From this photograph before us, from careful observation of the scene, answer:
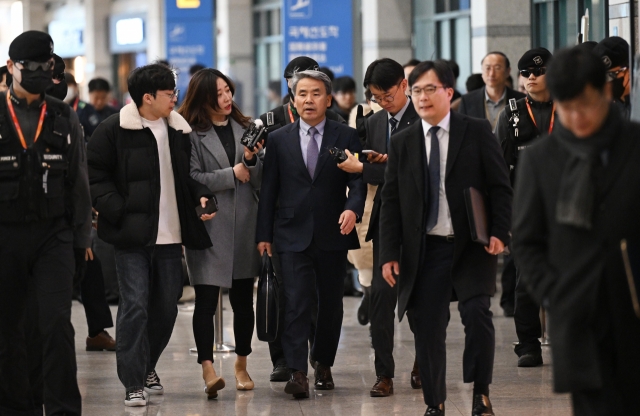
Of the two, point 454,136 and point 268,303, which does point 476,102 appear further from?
point 454,136

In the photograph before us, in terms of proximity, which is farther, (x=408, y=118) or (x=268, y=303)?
(x=408, y=118)

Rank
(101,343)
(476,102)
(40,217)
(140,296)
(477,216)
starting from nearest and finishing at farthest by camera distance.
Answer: (40,217)
(477,216)
(140,296)
(101,343)
(476,102)

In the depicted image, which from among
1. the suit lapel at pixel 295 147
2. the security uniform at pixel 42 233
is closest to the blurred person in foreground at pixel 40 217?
the security uniform at pixel 42 233

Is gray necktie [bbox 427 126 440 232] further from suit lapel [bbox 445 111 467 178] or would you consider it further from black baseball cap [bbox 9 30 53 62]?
black baseball cap [bbox 9 30 53 62]

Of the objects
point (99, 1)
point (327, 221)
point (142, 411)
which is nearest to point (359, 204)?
point (327, 221)

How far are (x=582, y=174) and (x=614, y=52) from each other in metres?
3.56

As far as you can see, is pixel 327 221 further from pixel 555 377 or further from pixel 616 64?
pixel 555 377

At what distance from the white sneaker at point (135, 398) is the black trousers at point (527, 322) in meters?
2.72

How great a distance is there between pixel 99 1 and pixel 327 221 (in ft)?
93.4

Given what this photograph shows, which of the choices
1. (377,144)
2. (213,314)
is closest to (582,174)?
(377,144)

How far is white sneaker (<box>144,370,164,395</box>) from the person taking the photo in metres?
7.37

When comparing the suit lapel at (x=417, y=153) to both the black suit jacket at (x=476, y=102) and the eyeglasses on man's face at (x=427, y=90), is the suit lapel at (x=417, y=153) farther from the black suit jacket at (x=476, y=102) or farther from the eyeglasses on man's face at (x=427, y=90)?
the black suit jacket at (x=476, y=102)

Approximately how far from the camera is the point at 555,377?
374 centimetres

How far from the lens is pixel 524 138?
791cm
